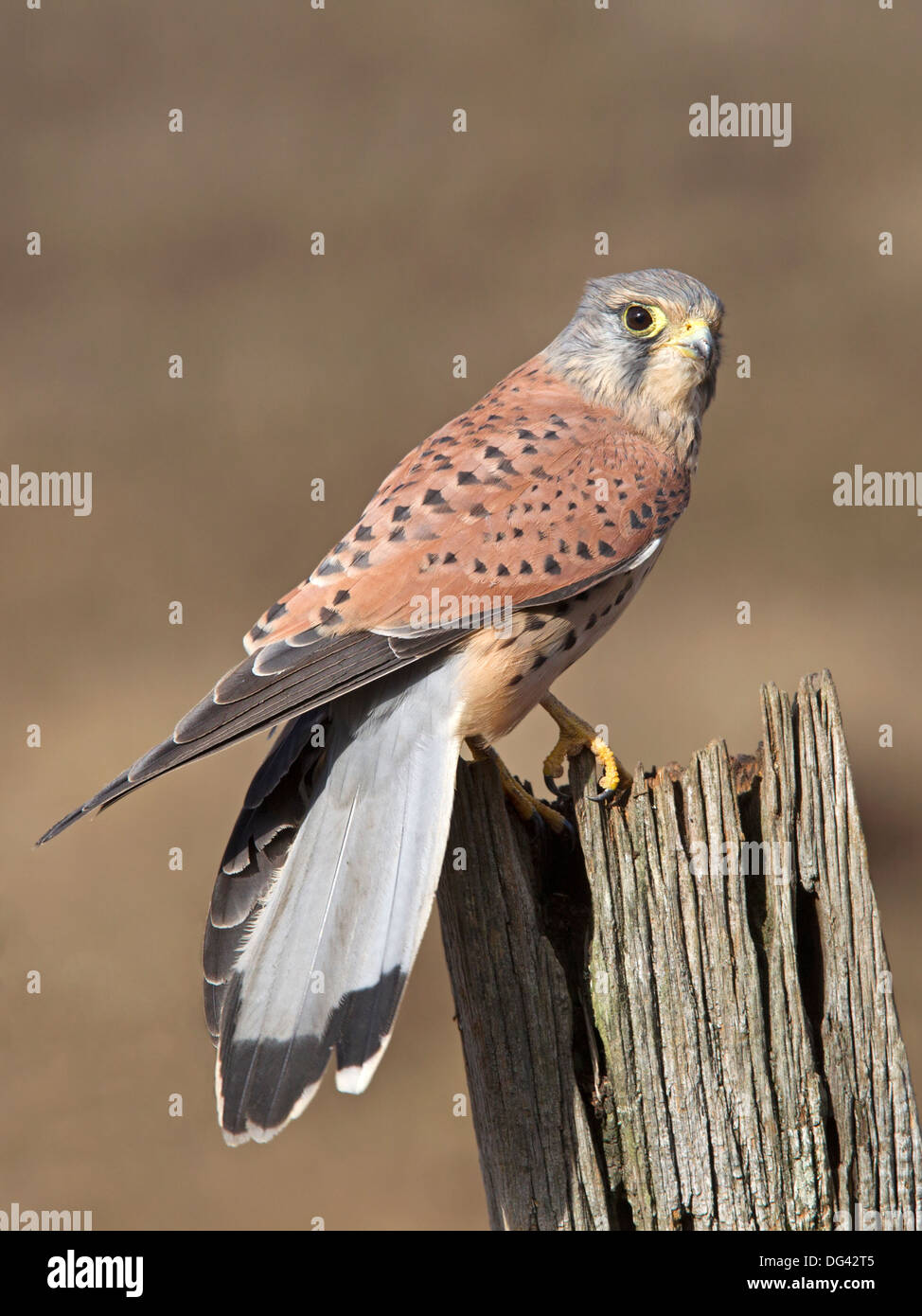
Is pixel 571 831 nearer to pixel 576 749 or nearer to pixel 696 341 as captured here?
pixel 576 749

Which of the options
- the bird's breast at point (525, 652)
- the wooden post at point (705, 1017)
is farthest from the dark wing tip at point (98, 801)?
the bird's breast at point (525, 652)

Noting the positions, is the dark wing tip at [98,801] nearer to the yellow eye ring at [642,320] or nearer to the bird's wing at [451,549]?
the bird's wing at [451,549]

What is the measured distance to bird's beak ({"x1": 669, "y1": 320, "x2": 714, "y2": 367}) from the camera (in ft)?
12.1

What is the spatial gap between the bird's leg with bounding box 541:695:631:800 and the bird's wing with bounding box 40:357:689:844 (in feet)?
1.25

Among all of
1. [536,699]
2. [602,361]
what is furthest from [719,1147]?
[602,361]

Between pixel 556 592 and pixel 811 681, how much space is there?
70 cm

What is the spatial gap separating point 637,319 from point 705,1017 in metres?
2.03

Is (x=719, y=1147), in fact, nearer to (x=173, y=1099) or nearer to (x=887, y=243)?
(x=173, y=1099)

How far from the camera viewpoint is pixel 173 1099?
5.98 meters

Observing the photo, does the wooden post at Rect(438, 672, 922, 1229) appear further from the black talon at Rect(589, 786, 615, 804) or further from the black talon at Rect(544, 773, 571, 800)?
the black talon at Rect(544, 773, 571, 800)

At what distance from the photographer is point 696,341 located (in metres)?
3.70

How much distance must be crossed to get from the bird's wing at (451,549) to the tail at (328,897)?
19cm

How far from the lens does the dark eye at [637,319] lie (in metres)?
3.77

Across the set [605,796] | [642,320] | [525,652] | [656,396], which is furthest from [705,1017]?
[642,320]
